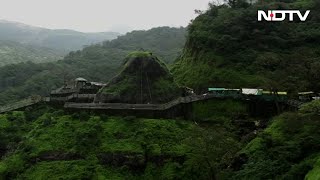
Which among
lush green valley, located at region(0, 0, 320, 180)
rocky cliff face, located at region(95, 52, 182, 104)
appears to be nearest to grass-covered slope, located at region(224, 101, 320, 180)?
lush green valley, located at region(0, 0, 320, 180)

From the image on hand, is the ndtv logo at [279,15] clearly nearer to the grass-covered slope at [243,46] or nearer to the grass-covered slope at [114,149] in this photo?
the grass-covered slope at [243,46]

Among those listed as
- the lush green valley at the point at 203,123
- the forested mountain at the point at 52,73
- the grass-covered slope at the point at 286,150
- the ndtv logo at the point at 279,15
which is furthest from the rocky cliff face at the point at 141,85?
the forested mountain at the point at 52,73

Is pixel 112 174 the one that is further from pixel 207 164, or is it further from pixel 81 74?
pixel 81 74

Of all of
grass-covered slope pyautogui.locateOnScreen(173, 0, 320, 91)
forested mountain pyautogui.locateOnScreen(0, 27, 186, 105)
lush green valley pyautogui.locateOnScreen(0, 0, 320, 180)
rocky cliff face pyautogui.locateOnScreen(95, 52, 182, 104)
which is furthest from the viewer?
forested mountain pyautogui.locateOnScreen(0, 27, 186, 105)

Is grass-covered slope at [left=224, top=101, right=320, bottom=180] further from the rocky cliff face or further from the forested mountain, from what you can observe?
the forested mountain

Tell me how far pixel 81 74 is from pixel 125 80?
91.4 metres

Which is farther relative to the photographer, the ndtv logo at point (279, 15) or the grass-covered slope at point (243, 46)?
the ndtv logo at point (279, 15)

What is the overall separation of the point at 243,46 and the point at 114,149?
33094mm

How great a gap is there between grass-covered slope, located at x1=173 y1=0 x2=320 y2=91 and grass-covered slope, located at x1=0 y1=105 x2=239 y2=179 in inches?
637

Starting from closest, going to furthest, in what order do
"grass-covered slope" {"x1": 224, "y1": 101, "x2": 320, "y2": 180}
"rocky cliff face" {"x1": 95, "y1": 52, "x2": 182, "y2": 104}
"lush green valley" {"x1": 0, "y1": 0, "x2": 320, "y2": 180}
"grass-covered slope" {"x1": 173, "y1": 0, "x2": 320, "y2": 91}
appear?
"grass-covered slope" {"x1": 224, "y1": 101, "x2": 320, "y2": 180}, "lush green valley" {"x1": 0, "y1": 0, "x2": 320, "y2": 180}, "rocky cliff face" {"x1": 95, "y1": 52, "x2": 182, "y2": 104}, "grass-covered slope" {"x1": 173, "y1": 0, "x2": 320, "y2": 91}

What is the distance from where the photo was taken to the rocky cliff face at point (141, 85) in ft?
191

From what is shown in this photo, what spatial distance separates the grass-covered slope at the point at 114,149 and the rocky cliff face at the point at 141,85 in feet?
13.8

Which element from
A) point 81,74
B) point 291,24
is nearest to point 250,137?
point 291,24

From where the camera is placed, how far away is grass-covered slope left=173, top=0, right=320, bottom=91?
67000 millimetres
